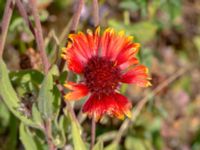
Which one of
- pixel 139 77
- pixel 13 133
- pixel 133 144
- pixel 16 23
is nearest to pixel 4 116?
pixel 13 133

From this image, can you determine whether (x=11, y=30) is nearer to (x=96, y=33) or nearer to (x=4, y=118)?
(x=4, y=118)

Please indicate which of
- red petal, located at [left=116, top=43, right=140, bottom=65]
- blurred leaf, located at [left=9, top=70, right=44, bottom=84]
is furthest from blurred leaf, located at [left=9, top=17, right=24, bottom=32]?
red petal, located at [left=116, top=43, right=140, bottom=65]

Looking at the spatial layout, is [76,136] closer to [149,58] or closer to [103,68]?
[103,68]

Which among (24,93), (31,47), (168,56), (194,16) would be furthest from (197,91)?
(24,93)

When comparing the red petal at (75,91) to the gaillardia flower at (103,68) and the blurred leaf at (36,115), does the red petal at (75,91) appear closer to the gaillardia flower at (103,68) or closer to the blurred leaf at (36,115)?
the gaillardia flower at (103,68)

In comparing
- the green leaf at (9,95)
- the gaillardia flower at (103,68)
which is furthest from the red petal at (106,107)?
the green leaf at (9,95)

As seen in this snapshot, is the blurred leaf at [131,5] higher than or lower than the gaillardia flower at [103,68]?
lower

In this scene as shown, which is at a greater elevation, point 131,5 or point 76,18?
point 76,18

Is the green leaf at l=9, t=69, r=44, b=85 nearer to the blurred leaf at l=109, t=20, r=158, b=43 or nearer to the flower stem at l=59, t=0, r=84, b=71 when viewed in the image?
the flower stem at l=59, t=0, r=84, b=71
